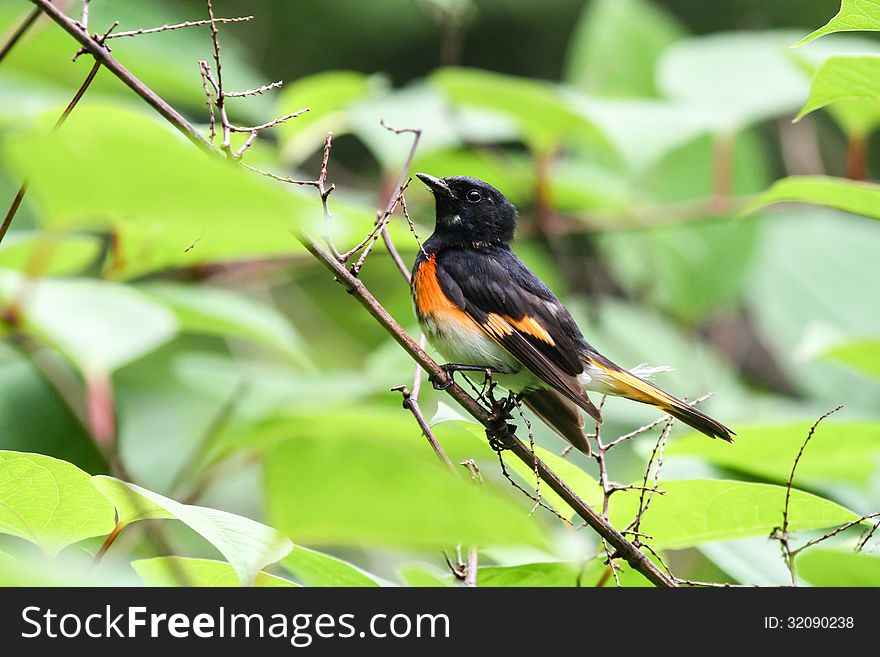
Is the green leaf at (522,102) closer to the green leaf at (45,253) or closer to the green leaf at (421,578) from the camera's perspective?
the green leaf at (45,253)

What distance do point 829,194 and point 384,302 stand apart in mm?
2049

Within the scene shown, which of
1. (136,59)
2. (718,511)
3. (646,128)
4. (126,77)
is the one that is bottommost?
(718,511)

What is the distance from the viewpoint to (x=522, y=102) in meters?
2.89

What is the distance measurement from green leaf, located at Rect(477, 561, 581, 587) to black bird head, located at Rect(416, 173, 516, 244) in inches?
58.6

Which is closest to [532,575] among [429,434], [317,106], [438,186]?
[429,434]

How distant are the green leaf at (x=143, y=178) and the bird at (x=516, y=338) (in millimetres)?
1495

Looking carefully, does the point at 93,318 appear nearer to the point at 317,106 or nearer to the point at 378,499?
the point at 378,499

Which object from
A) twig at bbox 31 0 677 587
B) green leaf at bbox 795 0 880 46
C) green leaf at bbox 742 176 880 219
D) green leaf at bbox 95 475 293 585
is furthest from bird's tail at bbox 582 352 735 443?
green leaf at bbox 95 475 293 585

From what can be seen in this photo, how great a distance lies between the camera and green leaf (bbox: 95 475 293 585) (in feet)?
3.88

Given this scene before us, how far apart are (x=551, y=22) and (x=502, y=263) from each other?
150 inches

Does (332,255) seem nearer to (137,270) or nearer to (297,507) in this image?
(297,507)

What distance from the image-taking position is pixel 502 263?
9.11 ft

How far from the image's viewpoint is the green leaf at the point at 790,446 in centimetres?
191

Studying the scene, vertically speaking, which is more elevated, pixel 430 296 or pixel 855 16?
pixel 430 296
